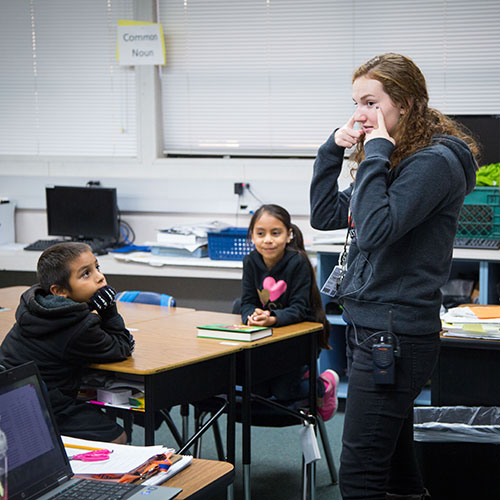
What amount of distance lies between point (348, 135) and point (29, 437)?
1.09 m

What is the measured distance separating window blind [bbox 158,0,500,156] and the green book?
221 cm

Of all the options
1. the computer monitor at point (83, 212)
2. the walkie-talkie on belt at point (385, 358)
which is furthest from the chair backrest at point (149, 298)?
the walkie-talkie on belt at point (385, 358)

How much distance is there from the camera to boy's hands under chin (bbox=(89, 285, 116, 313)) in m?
2.40

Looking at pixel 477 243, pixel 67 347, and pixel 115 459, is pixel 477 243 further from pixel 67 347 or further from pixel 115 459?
pixel 115 459

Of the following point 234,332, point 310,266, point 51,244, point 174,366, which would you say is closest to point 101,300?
point 174,366

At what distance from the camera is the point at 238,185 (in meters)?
4.60

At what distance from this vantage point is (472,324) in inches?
96.3

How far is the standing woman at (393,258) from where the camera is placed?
5.65ft

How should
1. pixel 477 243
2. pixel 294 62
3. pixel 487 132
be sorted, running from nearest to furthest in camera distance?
pixel 477 243 < pixel 487 132 < pixel 294 62

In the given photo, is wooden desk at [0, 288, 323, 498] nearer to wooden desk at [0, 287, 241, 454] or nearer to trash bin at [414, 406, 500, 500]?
wooden desk at [0, 287, 241, 454]

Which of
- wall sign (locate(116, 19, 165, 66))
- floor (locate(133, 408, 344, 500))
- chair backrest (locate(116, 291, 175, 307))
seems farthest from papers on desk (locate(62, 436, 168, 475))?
wall sign (locate(116, 19, 165, 66))

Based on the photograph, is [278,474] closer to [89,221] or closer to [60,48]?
[89,221]

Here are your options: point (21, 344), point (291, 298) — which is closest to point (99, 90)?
point (291, 298)

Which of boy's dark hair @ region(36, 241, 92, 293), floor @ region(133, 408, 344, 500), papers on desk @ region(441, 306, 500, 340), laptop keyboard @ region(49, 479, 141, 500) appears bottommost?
floor @ region(133, 408, 344, 500)
